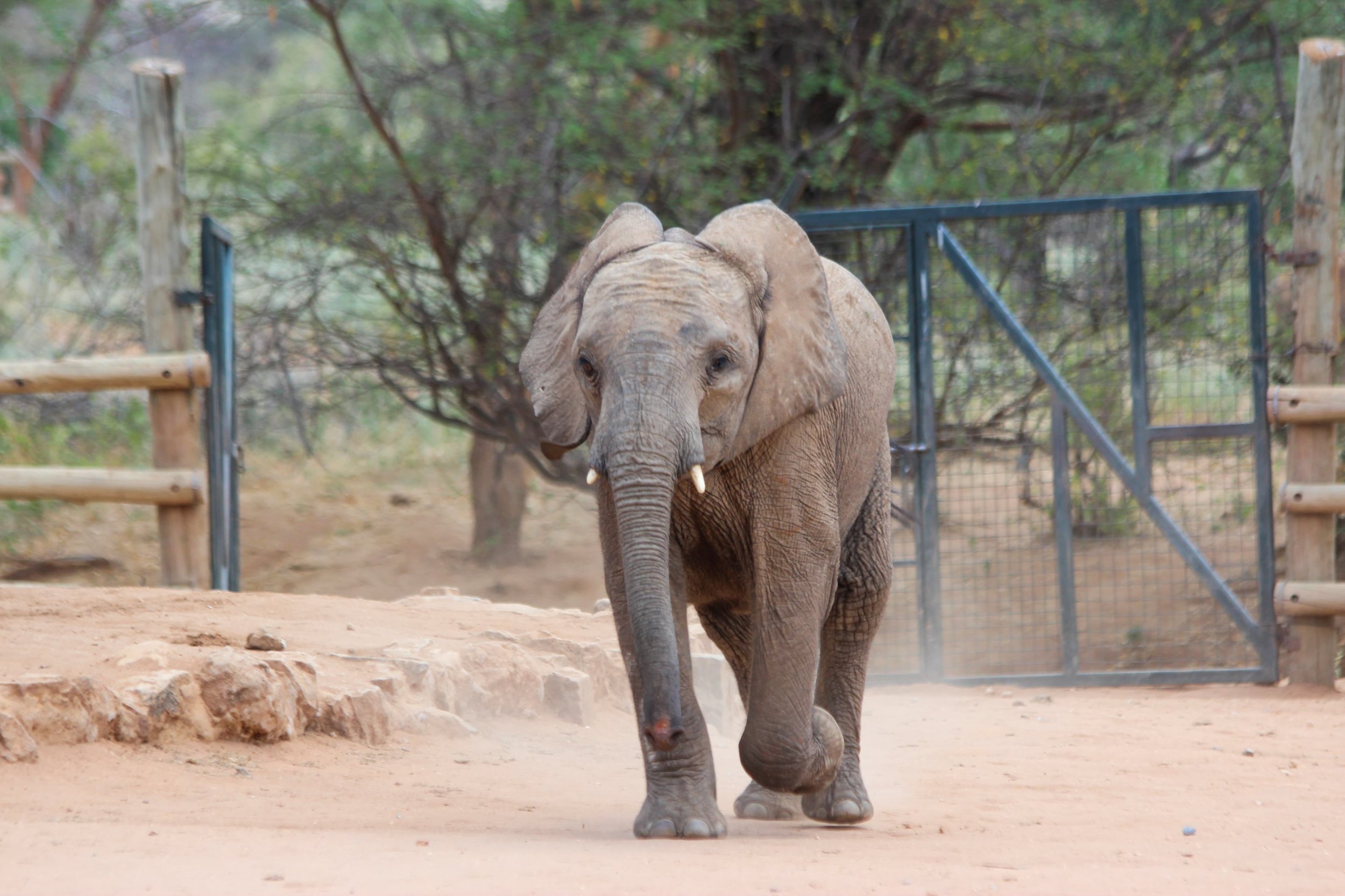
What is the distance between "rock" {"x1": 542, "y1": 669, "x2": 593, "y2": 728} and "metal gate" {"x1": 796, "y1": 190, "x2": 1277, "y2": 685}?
263 cm

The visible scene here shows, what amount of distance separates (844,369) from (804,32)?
6824mm

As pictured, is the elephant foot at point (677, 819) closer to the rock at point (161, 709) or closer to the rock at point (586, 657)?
the rock at point (161, 709)

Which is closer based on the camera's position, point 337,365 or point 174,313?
point 174,313

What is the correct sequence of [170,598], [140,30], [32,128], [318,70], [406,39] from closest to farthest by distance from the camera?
[170,598] < [140,30] < [406,39] < [32,128] < [318,70]

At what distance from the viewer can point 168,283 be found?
8.05m

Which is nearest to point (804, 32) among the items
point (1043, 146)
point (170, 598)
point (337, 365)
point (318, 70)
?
point (1043, 146)

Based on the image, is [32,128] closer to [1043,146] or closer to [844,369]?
[1043,146]

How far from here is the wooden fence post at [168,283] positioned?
25.8 feet

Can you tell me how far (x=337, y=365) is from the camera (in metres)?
10.8

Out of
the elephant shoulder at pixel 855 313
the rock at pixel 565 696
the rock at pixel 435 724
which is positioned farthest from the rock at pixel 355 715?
the elephant shoulder at pixel 855 313

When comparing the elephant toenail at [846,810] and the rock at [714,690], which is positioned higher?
the elephant toenail at [846,810]

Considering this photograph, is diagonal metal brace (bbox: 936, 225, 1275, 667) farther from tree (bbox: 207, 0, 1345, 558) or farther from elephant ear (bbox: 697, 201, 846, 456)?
elephant ear (bbox: 697, 201, 846, 456)

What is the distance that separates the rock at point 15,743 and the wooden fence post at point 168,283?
3.46m

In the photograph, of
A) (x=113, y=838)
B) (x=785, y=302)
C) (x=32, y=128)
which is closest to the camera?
(x=113, y=838)
